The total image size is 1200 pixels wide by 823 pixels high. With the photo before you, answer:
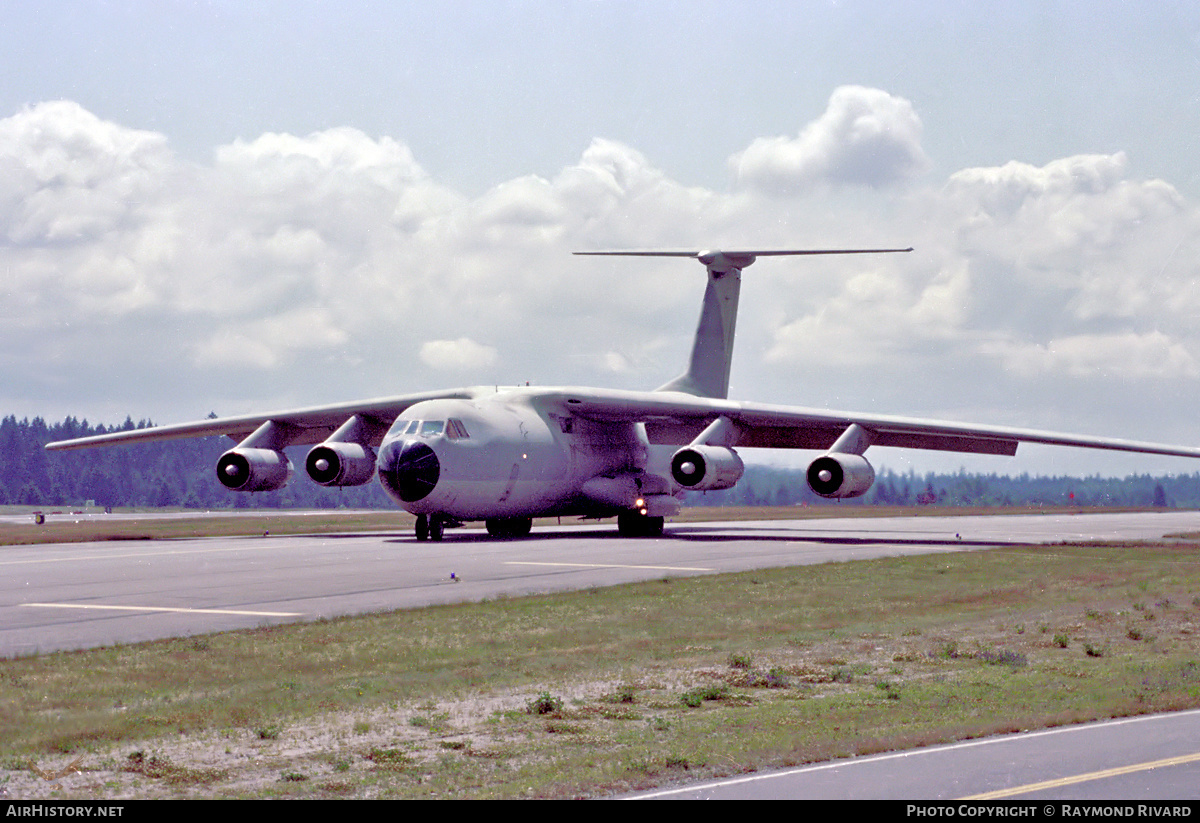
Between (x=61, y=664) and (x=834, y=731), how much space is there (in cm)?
816

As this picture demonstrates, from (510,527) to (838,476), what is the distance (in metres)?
11.3

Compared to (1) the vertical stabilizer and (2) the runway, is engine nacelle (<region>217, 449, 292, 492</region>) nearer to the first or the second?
(2) the runway

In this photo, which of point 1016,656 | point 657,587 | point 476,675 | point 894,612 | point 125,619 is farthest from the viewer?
point 657,587

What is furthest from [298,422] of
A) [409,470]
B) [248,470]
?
[409,470]

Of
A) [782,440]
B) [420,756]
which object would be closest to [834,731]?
[420,756]

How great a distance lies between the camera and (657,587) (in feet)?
76.0

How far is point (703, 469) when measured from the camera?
3931cm

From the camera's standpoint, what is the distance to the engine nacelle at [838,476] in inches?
1516

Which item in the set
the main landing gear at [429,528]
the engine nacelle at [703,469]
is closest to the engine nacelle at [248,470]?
the main landing gear at [429,528]

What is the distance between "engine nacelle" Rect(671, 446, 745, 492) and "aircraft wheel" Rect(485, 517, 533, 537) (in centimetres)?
595

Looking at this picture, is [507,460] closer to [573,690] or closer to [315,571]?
[315,571]

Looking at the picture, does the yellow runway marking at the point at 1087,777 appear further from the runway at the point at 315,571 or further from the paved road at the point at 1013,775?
the runway at the point at 315,571

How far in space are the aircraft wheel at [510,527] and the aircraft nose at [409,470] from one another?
22.4 ft

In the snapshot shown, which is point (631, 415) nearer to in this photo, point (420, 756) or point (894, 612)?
point (894, 612)
